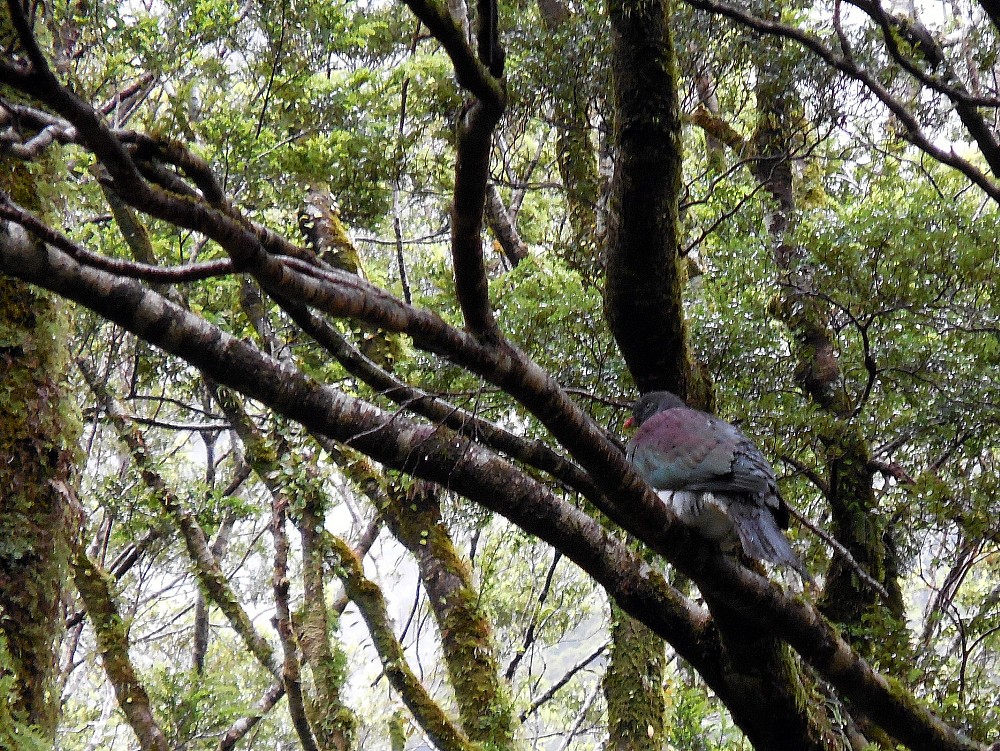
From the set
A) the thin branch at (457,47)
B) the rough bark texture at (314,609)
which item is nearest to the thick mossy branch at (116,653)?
the rough bark texture at (314,609)

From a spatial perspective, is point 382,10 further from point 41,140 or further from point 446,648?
point 41,140

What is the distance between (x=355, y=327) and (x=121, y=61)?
214 centimetres

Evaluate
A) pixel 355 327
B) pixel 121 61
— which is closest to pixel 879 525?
pixel 355 327

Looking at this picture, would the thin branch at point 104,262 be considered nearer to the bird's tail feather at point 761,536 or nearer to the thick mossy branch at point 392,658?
the bird's tail feather at point 761,536

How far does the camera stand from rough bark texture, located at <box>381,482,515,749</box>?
5.03 metres

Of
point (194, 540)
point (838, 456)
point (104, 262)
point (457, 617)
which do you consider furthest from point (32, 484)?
point (838, 456)

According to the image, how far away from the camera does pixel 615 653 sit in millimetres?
5777

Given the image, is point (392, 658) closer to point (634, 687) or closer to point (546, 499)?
point (634, 687)

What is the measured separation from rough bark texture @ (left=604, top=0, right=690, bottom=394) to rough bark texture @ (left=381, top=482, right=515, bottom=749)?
8.89 ft

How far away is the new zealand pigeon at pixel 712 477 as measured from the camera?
116 inches

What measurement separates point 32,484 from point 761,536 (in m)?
2.41

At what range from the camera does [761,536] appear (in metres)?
2.92

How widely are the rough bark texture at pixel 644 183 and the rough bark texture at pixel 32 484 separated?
6.39 feet

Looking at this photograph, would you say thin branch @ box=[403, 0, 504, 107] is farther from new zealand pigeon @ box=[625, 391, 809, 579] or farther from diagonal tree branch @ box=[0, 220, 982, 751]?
new zealand pigeon @ box=[625, 391, 809, 579]
